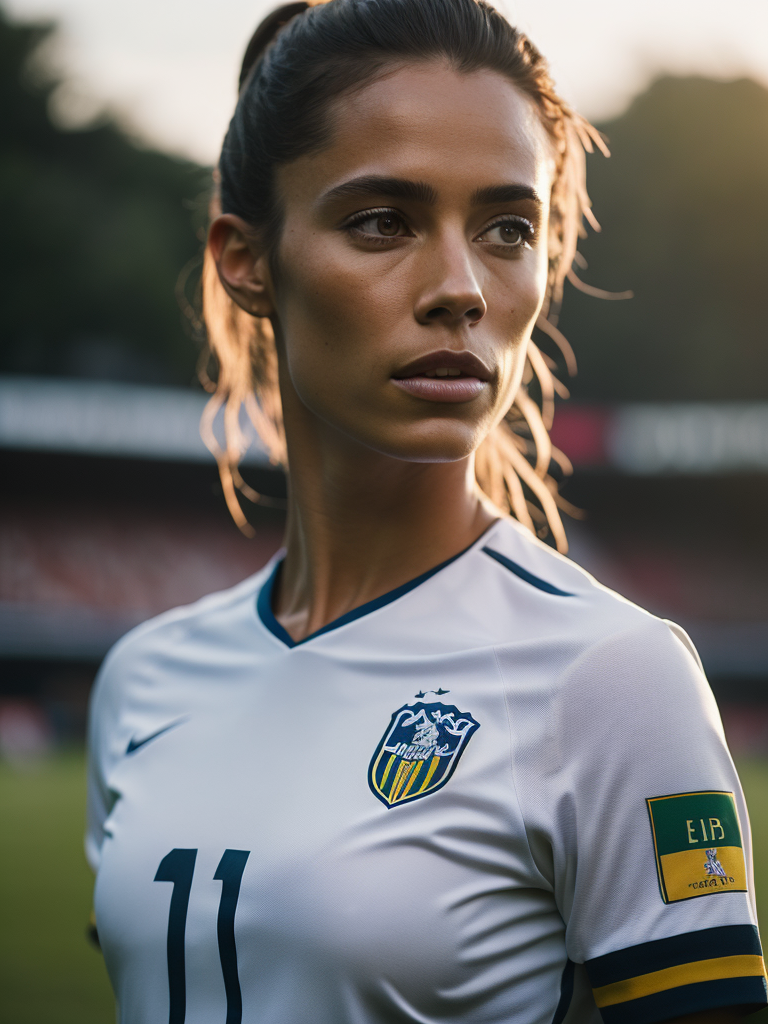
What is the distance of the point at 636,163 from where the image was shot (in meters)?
34.6

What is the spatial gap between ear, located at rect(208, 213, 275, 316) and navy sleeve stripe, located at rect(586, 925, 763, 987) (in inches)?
45.7

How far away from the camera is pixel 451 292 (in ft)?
5.39

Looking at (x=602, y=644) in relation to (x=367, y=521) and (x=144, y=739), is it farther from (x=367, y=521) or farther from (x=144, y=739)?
(x=144, y=739)

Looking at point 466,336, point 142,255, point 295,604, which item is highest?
point 142,255

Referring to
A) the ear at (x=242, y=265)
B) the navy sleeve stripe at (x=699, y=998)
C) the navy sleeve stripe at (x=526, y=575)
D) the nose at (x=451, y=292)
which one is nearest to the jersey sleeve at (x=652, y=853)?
the navy sleeve stripe at (x=699, y=998)

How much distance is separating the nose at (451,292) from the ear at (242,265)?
0.39 m

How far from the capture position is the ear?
1983 mm

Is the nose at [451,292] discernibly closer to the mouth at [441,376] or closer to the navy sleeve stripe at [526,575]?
the mouth at [441,376]

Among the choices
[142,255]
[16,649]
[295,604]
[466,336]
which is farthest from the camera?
[142,255]

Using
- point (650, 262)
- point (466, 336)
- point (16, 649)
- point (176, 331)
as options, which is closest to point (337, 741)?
point (466, 336)

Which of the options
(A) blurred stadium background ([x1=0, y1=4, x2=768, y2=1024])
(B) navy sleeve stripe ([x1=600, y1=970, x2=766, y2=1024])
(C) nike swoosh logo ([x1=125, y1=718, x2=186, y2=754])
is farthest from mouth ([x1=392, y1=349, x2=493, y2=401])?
(A) blurred stadium background ([x1=0, y1=4, x2=768, y2=1024])

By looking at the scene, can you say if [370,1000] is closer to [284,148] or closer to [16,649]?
[284,148]

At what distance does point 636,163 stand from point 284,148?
115 ft

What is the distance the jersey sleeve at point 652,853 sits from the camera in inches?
56.6
